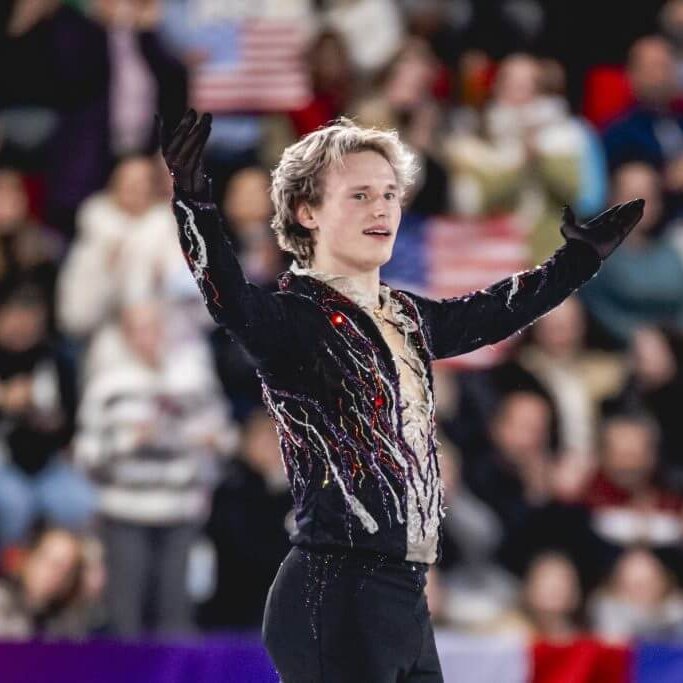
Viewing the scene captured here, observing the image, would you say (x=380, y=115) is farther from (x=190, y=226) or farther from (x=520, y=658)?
(x=190, y=226)

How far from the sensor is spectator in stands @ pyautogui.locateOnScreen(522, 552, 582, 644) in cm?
801

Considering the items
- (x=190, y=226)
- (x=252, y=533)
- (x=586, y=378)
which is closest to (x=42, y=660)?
(x=252, y=533)

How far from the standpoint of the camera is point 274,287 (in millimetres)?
8414

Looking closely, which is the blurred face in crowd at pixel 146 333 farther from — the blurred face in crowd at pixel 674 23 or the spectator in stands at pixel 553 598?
the blurred face in crowd at pixel 674 23

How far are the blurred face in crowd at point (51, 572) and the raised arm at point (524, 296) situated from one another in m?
3.82

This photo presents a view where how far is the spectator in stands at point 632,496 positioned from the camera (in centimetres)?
838

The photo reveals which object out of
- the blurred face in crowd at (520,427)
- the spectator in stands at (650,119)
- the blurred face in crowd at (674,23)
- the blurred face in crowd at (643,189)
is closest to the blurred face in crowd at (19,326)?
the blurred face in crowd at (520,427)

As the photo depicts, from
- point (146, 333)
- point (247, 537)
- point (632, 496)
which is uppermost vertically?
point (146, 333)

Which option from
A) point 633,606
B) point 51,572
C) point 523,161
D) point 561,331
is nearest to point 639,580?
point 633,606

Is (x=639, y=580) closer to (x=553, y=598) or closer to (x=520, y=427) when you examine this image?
(x=553, y=598)

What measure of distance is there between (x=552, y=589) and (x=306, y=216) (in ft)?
14.4

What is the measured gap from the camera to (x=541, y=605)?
316 inches

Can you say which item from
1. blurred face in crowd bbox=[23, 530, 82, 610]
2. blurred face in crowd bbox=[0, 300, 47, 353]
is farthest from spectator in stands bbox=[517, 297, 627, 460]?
blurred face in crowd bbox=[23, 530, 82, 610]

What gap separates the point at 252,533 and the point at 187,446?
0.54m
